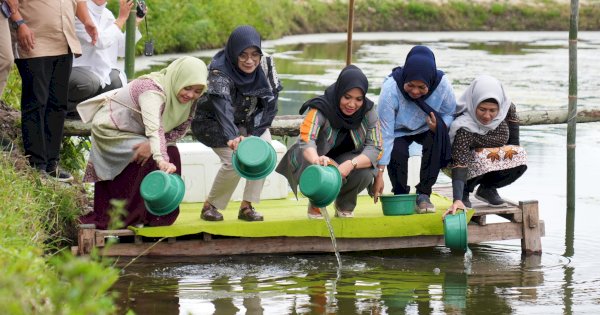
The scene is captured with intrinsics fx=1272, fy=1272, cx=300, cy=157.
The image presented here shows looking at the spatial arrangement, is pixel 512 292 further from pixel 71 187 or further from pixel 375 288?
pixel 71 187

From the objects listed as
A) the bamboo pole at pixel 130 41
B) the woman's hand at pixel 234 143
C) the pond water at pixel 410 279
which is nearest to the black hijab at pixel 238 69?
the woman's hand at pixel 234 143

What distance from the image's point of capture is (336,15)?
1138 inches

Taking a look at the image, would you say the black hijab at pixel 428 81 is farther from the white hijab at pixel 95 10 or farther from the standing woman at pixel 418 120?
the white hijab at pixel 95 10

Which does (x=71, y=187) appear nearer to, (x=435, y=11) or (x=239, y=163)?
(x=239, y=163)

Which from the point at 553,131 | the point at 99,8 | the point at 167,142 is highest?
the point at 99,8

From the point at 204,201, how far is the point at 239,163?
114 centimetres

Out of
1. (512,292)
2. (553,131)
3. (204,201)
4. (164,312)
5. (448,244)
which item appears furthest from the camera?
(553,131)

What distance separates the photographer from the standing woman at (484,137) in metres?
7.42

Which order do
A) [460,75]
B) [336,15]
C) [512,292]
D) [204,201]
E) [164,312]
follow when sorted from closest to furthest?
[164,312], [512,292], [204,201], [460,75], [336,15]

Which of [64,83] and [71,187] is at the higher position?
[64,83]

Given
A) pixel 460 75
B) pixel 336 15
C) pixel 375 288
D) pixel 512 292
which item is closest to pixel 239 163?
pixel 375 288

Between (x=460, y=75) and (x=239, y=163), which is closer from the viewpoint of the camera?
(x=239, y=163)

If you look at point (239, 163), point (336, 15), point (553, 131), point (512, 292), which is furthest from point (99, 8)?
point (336, 15)

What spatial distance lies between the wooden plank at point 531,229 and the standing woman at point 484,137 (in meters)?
0.20
